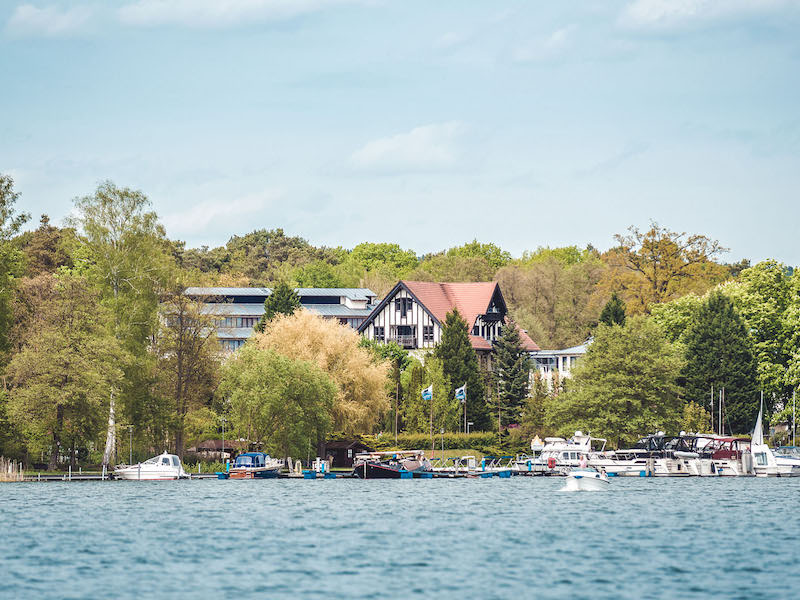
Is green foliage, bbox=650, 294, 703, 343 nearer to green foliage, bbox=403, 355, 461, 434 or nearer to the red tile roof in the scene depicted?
the red tile roof

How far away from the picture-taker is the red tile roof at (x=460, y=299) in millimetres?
142625

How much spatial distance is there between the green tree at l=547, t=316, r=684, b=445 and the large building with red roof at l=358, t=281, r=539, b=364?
92.2 ft

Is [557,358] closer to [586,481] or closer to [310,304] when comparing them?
[310,304]

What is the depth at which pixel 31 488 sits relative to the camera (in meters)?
80.5

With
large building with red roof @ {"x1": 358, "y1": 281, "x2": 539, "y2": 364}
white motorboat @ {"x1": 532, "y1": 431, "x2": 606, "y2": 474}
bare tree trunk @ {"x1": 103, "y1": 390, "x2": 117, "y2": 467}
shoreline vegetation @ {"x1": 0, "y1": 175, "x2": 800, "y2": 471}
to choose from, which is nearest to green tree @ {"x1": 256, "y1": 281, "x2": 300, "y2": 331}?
shoreline vegetation @ {"x1": 0, "y1": 175, "x2": 800, "y2": 471}

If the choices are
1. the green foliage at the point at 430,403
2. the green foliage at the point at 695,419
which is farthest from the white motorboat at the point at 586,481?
the green foliage at the point at 695,419

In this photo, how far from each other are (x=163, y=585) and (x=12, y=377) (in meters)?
53.5

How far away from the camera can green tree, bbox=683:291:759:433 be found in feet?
386

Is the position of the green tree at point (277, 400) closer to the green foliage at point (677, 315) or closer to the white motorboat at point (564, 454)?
the white motorboat at point (564, 454)

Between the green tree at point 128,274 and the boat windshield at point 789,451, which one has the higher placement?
the green tree at point 128,274

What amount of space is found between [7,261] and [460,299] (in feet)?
225

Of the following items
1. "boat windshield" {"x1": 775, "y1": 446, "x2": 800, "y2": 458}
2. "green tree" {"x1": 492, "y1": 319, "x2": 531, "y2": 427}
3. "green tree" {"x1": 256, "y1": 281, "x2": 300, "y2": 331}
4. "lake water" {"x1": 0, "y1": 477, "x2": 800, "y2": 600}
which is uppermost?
"green tree" {"x1": 256, "y1": 281, "x2": 300, "y2": 331}

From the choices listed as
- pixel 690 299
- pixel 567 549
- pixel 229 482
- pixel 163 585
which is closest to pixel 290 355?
pixel 229 482

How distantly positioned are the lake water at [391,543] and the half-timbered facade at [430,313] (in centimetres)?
5863
